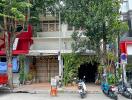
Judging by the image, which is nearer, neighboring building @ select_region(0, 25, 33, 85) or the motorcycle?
the motorcycle

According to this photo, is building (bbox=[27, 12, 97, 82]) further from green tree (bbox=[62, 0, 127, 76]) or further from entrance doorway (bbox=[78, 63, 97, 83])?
entrance doorway (bbox=[78, 63, 97, 83])

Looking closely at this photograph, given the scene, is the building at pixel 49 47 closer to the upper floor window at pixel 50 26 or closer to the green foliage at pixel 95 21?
the upper floor window at pixel 50 26

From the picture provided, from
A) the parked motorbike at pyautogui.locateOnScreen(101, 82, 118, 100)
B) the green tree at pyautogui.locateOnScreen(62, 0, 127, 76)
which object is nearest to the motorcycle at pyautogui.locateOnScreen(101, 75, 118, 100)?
the parked motorbike at pyautogui.locateOnScreen(101, 82, 118, 100)

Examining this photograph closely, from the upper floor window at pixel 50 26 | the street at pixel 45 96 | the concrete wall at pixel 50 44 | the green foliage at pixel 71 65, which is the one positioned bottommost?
the street at pixel 45 96

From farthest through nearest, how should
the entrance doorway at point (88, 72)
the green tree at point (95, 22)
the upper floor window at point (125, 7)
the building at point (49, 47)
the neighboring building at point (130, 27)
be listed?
the entrance doorway at point (88, 72), the upper floor window at point (125, 7), the building at point (49, 47), the neighboring building at point (130, 27), the green tree at point (95, 22)

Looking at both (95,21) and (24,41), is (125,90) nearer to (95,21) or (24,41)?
(95,21)

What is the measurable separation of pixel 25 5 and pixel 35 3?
3330 millimetres

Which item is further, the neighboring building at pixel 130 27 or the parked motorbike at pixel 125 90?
the neighboring building at pixel 130 27

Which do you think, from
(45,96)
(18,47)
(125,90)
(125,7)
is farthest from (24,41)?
(125,90)

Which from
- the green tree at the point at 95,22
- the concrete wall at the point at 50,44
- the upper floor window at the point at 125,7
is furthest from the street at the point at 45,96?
the upper floor window at the point at 125,7

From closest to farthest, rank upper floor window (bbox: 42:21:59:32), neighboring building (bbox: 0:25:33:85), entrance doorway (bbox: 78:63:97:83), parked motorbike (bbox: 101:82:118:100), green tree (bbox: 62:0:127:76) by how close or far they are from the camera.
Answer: parked motorbike (bbox: 101:82:118:100) < green tree (bbox: 62:0:127:76) < neighboring building (bbox: 0:25:33:85) < upper floor window (bbox: 42:21:59:32) < entrance doorway (bbox: 78:63:97:83)

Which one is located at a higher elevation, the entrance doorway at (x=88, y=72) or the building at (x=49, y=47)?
the building at (x=49, y=47)

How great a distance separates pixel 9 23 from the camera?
22500mm

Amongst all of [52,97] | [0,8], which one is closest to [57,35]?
[0,8]
